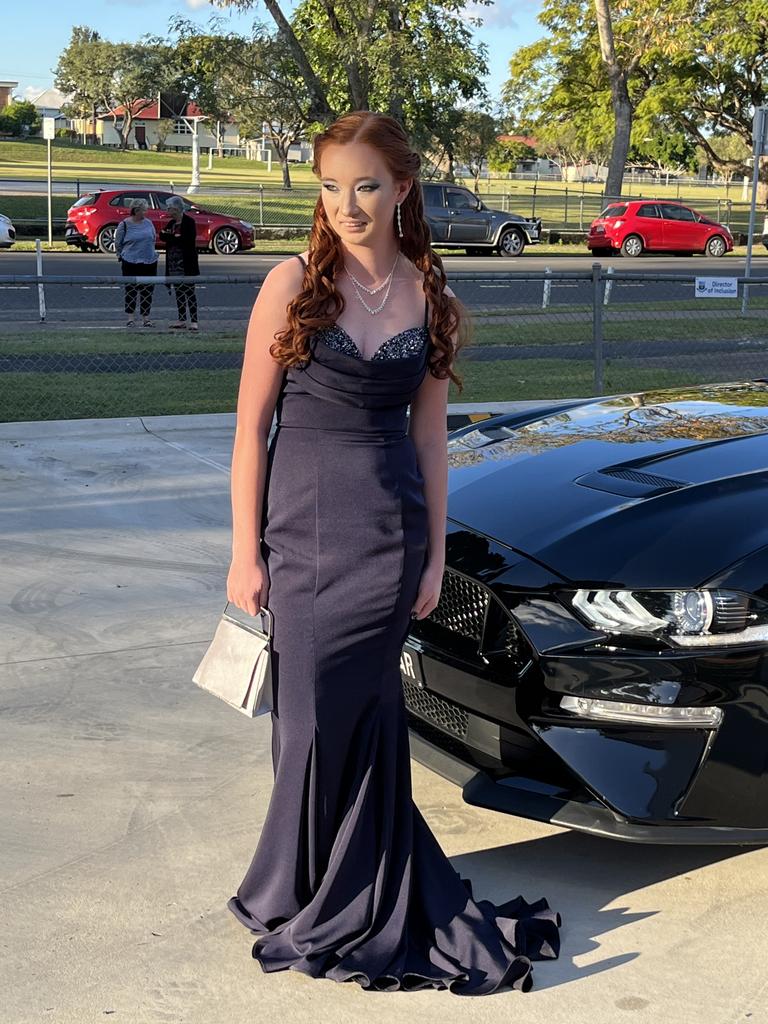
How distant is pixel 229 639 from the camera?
9.48 ft

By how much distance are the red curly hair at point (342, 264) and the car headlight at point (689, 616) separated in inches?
30.3

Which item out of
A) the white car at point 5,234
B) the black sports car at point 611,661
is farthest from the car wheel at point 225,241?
the black sports car at point 611,661

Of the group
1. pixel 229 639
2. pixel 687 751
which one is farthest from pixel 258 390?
pixel 687 751

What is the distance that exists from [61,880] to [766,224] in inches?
1470

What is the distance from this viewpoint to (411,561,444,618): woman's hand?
113 inches

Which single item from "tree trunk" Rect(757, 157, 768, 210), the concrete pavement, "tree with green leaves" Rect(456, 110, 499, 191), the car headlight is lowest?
the concrete pavement

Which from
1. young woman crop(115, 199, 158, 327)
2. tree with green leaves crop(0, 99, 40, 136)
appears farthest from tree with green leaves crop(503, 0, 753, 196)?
tree with green leaves crop(0, 99, 40, 136)

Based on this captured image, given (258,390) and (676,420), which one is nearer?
(258,390)

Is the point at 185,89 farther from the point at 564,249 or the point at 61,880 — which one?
the point at 61,880

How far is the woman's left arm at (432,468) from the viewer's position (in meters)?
2.86

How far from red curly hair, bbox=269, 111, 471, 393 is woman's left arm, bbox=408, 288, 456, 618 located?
8 cm

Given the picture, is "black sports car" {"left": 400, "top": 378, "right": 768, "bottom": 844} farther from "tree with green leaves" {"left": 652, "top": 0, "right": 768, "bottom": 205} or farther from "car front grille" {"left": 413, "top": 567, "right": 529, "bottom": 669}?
"tree with green leaves" {"left": 652, "top": 0, "right": 768, "bottom": 205}

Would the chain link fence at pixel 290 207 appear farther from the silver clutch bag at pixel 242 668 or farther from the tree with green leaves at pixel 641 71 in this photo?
the silver clutch bag at pixel 242 668

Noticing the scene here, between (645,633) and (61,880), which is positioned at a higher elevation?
(645,633)
